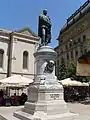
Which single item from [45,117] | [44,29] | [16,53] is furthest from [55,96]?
[16,53]

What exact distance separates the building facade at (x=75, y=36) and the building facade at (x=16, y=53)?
18.3 metres

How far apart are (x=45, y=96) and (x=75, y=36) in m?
42.6

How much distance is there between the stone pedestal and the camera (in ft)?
28.5

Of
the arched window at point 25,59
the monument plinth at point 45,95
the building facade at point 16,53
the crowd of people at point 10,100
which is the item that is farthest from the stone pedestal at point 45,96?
the arched window at point 25,59

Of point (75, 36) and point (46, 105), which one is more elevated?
point (75, 36)

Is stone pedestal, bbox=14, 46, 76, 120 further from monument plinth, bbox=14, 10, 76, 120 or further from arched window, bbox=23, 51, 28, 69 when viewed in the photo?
arched window, bbox=23, 51, 28, 69

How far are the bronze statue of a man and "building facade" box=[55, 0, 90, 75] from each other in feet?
106

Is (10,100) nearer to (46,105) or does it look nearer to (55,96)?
(55,96)

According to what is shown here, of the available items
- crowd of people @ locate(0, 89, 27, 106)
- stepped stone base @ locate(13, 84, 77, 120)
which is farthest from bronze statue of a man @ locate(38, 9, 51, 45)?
crowd of people @ locate(0, 89, 27, 106)

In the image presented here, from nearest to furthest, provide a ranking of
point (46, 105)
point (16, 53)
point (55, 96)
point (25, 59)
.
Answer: point (46, 105) → point (55, 96) → point (16, 53) → point (25, 59)

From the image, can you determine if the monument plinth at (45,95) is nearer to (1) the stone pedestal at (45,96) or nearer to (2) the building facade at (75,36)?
(1) the stone pedestal at (45,96)

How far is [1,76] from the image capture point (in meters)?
26.0

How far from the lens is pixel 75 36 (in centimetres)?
5025

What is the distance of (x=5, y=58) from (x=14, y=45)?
2.22 m
